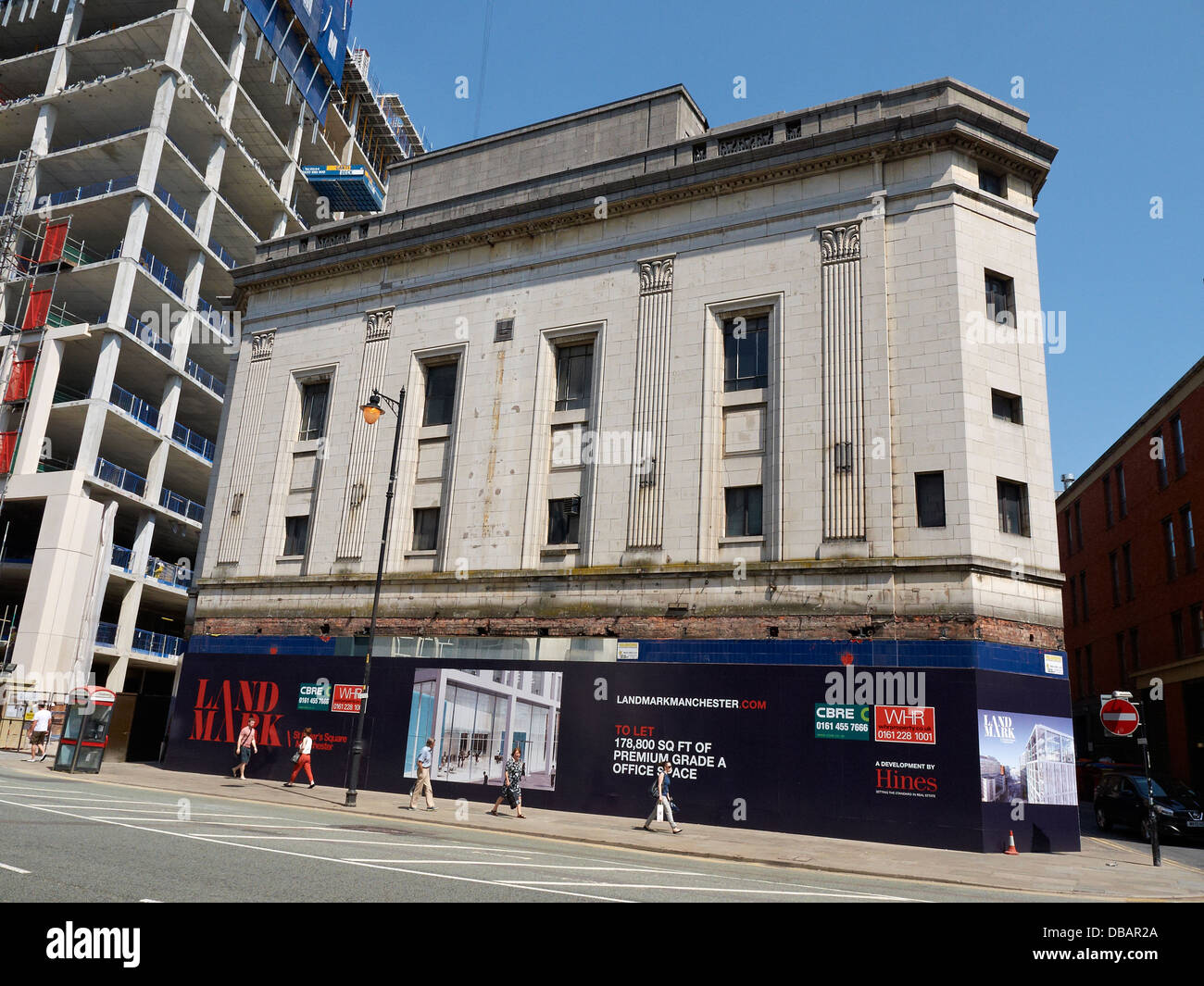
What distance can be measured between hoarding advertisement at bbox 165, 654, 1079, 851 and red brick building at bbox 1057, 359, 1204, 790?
18885 millimetres

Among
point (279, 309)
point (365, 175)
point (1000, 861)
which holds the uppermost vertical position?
point (365, 175)

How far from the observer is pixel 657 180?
27.1m

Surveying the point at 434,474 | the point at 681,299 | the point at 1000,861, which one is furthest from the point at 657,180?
the point at 1000,861

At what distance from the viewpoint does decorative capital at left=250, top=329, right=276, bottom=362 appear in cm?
3378

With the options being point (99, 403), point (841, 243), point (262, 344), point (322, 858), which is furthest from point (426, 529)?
point (99, 403)

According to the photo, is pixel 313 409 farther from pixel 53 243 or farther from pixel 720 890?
pixel 720 890

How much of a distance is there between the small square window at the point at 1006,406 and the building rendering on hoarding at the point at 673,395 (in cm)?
6

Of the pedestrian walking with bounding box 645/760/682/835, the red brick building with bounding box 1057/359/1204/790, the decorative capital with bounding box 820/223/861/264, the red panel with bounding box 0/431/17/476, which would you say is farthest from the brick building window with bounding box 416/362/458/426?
the red brick building with bounding box 1057/359/1204/790

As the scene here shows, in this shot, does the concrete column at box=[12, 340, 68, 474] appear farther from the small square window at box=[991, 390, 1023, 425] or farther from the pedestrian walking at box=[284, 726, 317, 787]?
the small square window at box=[991, 390, 1023, 425]

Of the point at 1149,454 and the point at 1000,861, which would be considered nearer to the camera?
the point at 1000,861

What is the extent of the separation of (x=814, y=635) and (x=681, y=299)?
35.9 feet
